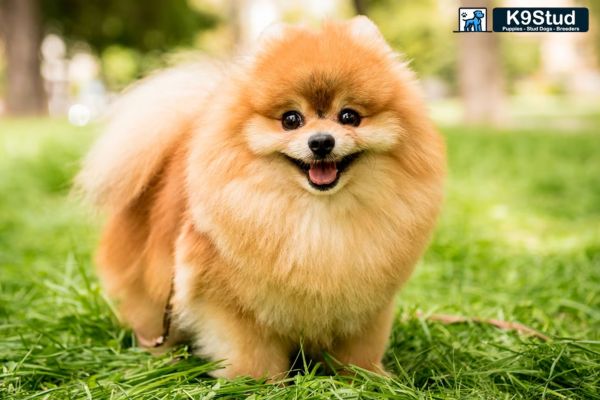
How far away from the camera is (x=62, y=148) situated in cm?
670

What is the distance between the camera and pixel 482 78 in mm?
12805

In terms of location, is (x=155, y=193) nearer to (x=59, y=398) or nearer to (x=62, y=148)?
(x=59, y=398)

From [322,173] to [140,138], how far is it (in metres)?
0.92

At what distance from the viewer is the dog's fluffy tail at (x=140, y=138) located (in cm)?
264

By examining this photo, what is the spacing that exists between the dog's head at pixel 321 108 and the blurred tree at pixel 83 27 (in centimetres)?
1480

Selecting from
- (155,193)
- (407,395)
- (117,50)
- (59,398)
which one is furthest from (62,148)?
(117,50)

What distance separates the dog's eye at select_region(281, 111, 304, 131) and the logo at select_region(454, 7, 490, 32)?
57.2 inches

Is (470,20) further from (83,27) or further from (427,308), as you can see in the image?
(83,27)

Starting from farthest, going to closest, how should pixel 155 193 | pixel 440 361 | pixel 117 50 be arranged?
pixel 117 50 < pixel 155 193 < pixel 440 361

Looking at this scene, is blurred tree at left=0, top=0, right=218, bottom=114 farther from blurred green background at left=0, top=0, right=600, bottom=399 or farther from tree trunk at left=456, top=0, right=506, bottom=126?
tree trunk at left=456, top=0, right=506, bottom=126

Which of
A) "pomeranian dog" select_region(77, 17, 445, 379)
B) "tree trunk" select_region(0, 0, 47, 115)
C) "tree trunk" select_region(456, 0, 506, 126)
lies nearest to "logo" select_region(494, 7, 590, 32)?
"pomeranian dog" select_region(77, 17, 445, 379)

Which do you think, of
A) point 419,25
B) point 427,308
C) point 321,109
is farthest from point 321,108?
point 419,25

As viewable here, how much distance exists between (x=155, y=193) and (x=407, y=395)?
1.32 metres

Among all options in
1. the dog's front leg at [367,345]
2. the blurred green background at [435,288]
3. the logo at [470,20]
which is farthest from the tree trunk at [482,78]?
the dog's front leg at [367,345]
